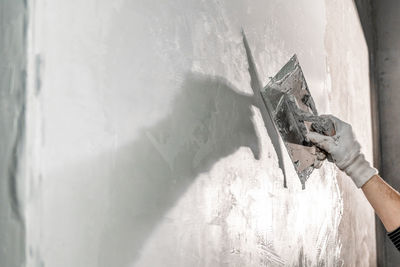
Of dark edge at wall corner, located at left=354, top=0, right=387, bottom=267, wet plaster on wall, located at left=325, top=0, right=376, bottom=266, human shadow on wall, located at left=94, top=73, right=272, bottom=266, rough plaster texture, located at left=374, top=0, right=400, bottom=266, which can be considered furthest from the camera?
rough plaster texture, located at left=374, top=0, right=400, bottom=266

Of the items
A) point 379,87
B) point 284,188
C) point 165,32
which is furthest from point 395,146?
point 165,32

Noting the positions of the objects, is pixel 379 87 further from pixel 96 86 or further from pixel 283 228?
pixel 96 86

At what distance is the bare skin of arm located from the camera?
4.25ft

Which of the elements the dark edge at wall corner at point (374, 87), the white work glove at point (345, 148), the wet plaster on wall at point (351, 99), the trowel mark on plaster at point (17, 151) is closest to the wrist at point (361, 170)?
the white work glove at point (345, 148)

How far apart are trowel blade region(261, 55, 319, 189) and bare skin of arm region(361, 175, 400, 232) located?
218 millimetres

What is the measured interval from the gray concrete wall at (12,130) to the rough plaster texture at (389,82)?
3.65m

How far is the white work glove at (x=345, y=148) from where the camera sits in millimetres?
1337

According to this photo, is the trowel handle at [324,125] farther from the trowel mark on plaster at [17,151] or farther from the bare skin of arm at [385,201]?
the trowel mark on plaster at [17,151]

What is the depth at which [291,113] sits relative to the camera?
4.53ft

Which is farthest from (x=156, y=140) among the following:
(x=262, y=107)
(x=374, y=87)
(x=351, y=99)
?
(x=374, y=87)

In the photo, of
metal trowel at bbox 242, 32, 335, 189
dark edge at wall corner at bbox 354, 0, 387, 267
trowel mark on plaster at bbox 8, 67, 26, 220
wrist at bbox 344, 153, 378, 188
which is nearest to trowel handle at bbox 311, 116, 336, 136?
metal trowel at bbox 242, 32, 335, 189

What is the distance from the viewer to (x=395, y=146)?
3744 mm

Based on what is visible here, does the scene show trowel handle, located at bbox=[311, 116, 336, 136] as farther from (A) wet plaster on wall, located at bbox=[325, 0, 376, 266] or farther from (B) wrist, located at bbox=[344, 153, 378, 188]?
(A) wet plaster on wall, located at bbox=[325, 0, 376, 266]

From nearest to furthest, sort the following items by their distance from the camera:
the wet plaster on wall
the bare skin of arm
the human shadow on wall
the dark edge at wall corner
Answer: the human shadow on wall
the bare skin of arm
the wet plaster on wall
the dark edge at wall corner
